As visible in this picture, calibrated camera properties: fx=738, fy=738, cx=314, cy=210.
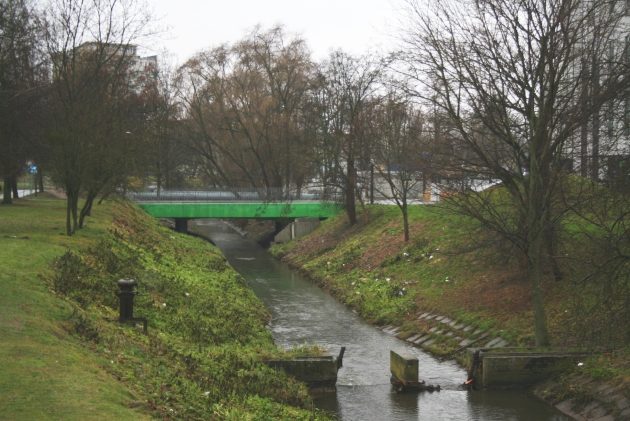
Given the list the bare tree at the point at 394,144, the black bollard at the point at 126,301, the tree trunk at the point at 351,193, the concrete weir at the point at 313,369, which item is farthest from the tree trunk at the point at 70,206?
the tree trunk at the point at 351,193

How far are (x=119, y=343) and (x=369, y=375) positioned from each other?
318 inches

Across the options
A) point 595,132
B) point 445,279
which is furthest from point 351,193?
point 595,132

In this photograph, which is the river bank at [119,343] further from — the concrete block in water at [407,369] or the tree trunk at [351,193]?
the tree trunk at [351,193]

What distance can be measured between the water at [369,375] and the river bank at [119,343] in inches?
60.6

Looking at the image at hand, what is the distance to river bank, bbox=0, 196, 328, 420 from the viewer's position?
10.8m

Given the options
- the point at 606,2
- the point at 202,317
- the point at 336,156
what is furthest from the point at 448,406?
the point at 336,156

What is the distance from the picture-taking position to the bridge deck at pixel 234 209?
196ft

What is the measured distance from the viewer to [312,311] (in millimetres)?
31250

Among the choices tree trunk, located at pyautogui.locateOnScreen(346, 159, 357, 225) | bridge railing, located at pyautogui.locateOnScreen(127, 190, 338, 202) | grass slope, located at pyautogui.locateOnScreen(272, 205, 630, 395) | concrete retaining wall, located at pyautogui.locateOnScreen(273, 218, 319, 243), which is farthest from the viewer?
bridge railing, located at pyautogui.locateOnScreen(127, 190, 338, 202)

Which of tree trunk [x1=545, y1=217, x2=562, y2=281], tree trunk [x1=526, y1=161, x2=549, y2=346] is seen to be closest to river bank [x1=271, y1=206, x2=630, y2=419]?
tree trunk [x1=545, y1=217, x2=562, y2=281]

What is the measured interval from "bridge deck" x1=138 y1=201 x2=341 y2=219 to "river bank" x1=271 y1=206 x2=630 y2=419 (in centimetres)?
1158

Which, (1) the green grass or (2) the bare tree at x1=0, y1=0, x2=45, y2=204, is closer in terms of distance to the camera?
(1) the green grass

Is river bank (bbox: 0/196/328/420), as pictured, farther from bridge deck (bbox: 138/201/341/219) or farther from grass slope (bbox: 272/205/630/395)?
bridge deck (bbox: 138/201/341/219)

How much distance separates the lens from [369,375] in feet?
66.0
